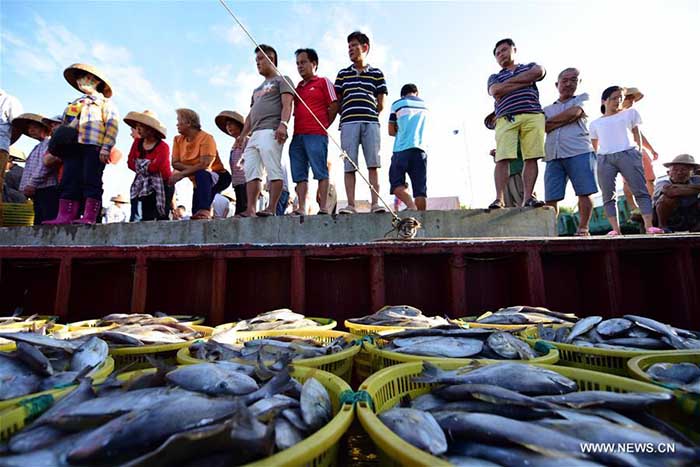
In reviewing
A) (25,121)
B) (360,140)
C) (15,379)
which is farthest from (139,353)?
(25,121)

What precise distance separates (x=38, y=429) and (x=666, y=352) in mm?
3079

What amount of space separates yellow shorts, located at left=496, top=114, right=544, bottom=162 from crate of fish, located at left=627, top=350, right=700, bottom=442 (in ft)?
11.3

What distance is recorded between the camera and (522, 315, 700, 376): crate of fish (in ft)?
7.07

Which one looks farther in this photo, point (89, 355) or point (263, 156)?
point (263, 156)

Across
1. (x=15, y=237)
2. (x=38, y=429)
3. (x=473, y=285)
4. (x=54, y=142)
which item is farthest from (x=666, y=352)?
(x=15, y=237)

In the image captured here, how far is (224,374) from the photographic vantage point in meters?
1.67

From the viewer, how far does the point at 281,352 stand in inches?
88.6

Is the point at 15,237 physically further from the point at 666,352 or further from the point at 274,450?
the point at 666,352

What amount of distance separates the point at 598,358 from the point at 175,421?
238 cm

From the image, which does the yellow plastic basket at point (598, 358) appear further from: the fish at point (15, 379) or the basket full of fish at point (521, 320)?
the fish at point (15, 379)

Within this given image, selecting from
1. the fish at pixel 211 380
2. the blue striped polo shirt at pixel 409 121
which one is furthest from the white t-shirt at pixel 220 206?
the fish at pixel 211 380

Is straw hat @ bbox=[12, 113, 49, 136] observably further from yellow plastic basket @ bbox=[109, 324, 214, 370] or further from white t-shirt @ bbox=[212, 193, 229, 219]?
yellow plastic basket @ bbox=[109, 324, 214, 370]

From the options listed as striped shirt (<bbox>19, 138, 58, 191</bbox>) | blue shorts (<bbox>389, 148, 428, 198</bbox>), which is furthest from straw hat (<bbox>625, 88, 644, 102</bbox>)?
striped shirt (<bbox>19, 138, 58, 191</bbox>)

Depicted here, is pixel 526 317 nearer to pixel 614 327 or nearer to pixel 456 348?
pixel 614 327
